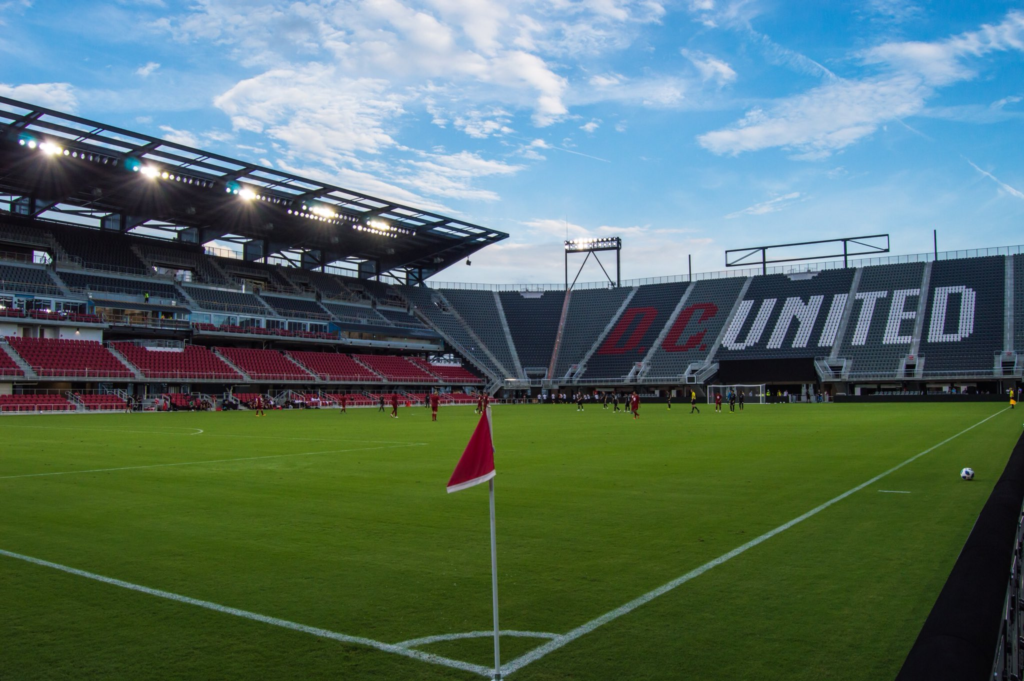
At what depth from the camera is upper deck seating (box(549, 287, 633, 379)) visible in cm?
8419

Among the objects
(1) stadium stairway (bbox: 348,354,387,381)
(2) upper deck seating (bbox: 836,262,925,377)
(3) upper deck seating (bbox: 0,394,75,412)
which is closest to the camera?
(3) upper deck seating (bbox: 0,394,75,412)

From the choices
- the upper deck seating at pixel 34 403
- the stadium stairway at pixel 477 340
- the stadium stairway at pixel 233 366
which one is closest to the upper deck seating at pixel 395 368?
the stadium stairway at pixel 477 340

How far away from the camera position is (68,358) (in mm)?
48750

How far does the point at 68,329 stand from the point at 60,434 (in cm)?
3238

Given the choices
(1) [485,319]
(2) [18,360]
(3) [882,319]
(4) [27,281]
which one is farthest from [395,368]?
(3) [882,319]

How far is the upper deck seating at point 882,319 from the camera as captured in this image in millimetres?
66500

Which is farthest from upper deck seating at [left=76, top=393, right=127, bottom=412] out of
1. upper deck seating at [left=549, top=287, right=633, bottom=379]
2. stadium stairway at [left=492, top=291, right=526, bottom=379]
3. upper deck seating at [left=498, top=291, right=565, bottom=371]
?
upper deck seating at [left=549, top=287, right=633, bottom=379]

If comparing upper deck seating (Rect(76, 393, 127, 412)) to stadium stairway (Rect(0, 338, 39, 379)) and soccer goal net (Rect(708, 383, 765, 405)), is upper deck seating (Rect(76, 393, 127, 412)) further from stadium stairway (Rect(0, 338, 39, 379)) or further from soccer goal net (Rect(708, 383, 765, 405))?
soccer goal net (Rect(708, 383, 765, 405))

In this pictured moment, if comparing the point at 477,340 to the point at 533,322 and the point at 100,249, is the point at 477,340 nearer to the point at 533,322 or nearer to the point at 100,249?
the point at 533,322

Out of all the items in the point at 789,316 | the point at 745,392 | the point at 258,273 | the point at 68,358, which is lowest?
the point at 745,392

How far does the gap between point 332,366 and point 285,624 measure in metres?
62.0

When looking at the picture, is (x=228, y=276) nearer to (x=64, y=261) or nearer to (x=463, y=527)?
(x=64, y=261)

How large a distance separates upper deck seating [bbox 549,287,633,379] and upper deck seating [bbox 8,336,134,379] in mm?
46688

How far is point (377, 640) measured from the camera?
16.5 feet
